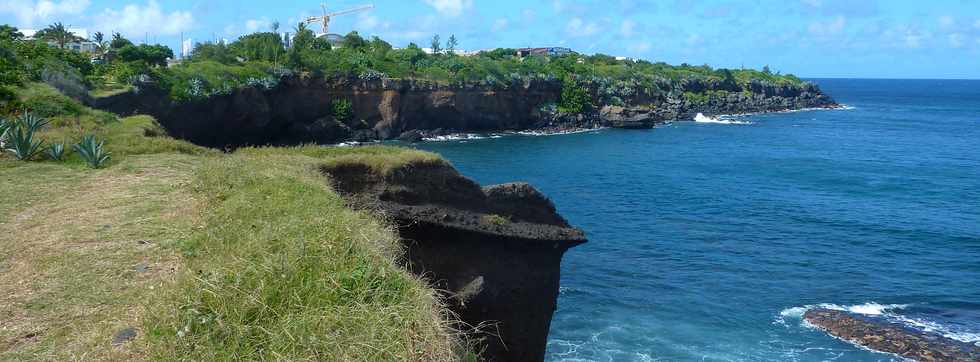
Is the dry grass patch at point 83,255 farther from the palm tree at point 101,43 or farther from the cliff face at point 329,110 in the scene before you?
the palm tree at point 101,43

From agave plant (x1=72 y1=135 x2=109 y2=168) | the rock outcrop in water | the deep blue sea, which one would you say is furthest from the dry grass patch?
the deep blue sea

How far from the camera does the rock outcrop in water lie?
13.6 meters

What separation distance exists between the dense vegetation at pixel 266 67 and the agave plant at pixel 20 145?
10.1 metres

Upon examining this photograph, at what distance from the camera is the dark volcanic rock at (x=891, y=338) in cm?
1766

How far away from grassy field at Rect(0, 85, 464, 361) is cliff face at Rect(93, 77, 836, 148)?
2711 centimetres

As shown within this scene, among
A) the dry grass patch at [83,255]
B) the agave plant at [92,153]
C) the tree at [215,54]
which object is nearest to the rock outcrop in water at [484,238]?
the dry grass patch at [83,255]

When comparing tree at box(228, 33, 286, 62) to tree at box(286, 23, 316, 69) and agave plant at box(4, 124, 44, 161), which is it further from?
agave plant at box(4, 124, 44, 161)

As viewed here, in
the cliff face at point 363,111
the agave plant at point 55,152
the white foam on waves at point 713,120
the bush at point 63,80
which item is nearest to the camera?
the agave plant at point 55,152

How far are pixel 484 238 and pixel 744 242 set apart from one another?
15957 mm

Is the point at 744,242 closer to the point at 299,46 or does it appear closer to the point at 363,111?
the point at 363,111

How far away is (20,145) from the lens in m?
14.6

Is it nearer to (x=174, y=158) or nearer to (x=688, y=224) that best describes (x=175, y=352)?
(x=174, y=158)

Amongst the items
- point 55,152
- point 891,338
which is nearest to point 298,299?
point 55,152

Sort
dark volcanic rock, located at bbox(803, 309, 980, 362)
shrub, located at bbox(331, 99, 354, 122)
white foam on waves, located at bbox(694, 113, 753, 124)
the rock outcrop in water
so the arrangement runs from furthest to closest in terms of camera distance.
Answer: white foam on waves, located at bbox(694, 113, 753, 124)
shrub, located at bbox(331, 99, 354, 122)
dark volcanic rock, located at bbox(803, 309, 980, 362)
the rock outcrop in water
